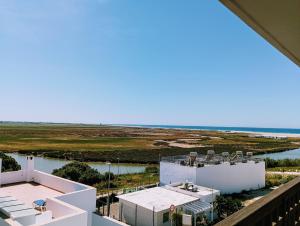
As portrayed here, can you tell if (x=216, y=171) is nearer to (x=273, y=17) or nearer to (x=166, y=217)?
(x=166, y=217)

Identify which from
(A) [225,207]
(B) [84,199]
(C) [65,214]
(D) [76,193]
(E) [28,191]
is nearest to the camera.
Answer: (C) [65,214]

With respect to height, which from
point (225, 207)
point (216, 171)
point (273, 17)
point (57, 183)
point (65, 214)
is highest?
point (273, 17)

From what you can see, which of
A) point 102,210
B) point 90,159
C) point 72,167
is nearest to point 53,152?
point 90,159

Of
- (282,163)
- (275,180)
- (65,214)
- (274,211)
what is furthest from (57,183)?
(282,163)

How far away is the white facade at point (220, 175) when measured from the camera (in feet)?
55.2

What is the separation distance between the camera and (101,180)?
23.1 metres

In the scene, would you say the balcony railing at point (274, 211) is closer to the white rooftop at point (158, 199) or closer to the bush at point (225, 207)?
the white rooftop at point (158, 199)

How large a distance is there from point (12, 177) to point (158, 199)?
6.10m

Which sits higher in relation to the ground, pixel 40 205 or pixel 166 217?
pixel 40 205

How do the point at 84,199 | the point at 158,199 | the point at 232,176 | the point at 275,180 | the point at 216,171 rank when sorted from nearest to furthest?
1. the point at 84,199
2. the point at 158,199
3. the point at 216,171
4. the point at 232,176
5. the point at 275,180

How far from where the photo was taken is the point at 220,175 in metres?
17.9

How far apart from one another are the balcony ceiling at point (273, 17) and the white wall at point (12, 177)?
11926mm

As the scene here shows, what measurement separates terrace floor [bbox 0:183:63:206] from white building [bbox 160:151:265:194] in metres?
8.50

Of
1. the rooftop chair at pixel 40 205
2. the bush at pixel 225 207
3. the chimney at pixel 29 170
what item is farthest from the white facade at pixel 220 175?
the rooftop chair at pixel 40 205
